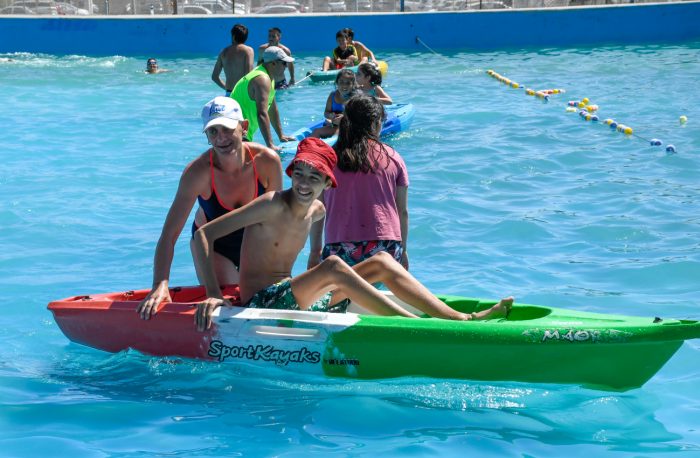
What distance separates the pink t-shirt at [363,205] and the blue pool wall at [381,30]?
56.0ft

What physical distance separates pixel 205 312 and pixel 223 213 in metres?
0.63

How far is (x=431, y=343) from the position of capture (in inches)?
200

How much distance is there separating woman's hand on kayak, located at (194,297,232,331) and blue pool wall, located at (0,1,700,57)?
1737cm

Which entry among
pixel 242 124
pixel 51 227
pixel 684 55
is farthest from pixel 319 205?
pixel 684 55

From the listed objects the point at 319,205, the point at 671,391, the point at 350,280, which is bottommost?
the point at 671,391

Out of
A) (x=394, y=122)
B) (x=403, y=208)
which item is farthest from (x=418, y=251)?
(x=394, y=122)

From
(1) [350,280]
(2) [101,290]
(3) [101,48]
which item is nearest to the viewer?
(1) [350,280]

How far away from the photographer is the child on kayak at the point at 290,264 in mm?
5082

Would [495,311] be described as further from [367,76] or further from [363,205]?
[367,76]

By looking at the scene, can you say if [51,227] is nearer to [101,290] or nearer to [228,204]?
[101,290]

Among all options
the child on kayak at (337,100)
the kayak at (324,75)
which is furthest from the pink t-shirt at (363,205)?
the kayak at (324,75)

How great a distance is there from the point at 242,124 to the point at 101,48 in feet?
57.4

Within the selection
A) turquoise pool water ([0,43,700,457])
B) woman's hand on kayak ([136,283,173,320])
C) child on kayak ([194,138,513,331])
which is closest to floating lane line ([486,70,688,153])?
turquoise pool water ([0,43,700,457])

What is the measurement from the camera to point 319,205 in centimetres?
530
